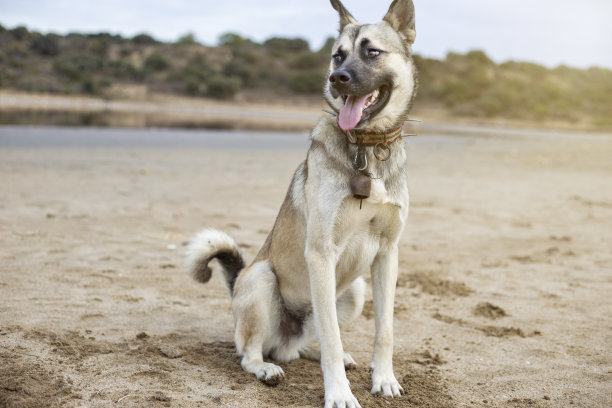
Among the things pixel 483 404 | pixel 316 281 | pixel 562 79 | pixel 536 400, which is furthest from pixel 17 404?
pixel 562 79

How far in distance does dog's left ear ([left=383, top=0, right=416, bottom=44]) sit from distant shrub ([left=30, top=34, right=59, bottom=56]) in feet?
205

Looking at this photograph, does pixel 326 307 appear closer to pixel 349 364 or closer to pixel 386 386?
pixel 386 386

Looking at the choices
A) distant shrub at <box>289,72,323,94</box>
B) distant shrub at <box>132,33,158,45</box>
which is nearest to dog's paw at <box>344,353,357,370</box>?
distant shrub at <box>289,72,323,94</box>

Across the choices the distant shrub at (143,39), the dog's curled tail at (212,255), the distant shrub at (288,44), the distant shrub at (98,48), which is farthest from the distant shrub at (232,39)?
the dog's curled tail at (212,255)

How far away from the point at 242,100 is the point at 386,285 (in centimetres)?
4926

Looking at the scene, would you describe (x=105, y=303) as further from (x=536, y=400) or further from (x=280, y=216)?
(x=536, y=400)

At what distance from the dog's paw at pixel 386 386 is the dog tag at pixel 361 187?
3.53ft

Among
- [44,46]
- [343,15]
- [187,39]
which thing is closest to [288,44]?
[187,39]

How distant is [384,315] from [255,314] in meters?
0.79

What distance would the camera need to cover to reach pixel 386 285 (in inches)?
131

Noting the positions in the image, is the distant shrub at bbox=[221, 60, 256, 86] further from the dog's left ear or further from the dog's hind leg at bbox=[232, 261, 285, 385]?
the dog's hind leg at bbox=[232, 261, 285, 385]

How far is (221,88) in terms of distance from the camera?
49969 mm

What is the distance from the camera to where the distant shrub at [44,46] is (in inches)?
2280

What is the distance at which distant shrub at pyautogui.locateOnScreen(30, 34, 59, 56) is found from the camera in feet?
190
